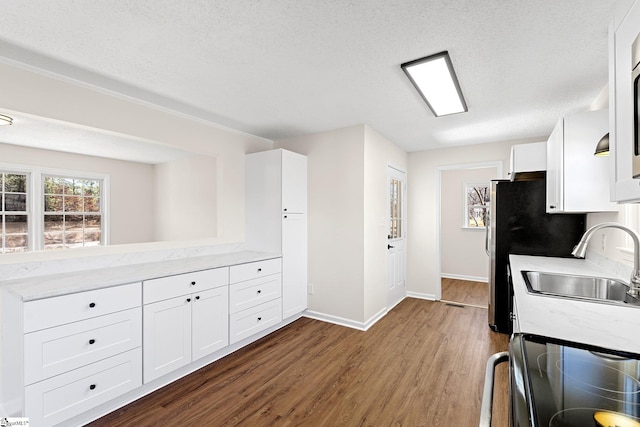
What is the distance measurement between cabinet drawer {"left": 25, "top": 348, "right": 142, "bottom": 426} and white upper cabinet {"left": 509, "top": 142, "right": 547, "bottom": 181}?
3815 mm

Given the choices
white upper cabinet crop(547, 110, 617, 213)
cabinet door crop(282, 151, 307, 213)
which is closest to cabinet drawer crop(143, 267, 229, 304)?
cabinet door crop(282, 151, 307, 213)

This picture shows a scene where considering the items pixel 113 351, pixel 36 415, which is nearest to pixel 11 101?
pixel 113 351

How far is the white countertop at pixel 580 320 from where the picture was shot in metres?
1.04

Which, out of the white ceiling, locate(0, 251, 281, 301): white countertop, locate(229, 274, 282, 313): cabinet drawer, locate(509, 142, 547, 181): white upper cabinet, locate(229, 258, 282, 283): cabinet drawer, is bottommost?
locate(229, 274, 282, 313): cabinet drawer

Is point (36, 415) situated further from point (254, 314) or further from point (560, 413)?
point (560, 413)

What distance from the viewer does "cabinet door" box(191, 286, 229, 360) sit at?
2.44 m

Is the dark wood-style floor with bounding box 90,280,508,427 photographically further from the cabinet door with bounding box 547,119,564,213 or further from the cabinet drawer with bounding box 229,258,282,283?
the cabinet door with bounding box 547,119,564,213

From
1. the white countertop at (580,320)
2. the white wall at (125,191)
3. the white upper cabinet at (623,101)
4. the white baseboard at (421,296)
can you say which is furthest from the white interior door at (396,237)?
the white wall at (125,191)

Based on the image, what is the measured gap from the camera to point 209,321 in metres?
2.54

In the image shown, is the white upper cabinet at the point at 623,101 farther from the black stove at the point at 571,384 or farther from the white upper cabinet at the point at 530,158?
the white upper cabinet at the point at 530,158

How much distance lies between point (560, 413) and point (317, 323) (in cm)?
309

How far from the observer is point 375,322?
3.57 meters

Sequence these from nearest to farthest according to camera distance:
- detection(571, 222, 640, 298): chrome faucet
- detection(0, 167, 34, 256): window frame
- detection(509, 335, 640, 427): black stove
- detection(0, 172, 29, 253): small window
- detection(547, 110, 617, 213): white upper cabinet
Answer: detection(509, 335, 640, 427): black stove
detection(571, 222, 640, 298): chrome faucet
detection(547, 110, 617, 213): white upper cabinet
detection(0, 172, 29, 253): small window
detection(0, 167, 34, 256): window frame

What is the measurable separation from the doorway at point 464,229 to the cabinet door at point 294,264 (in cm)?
314
